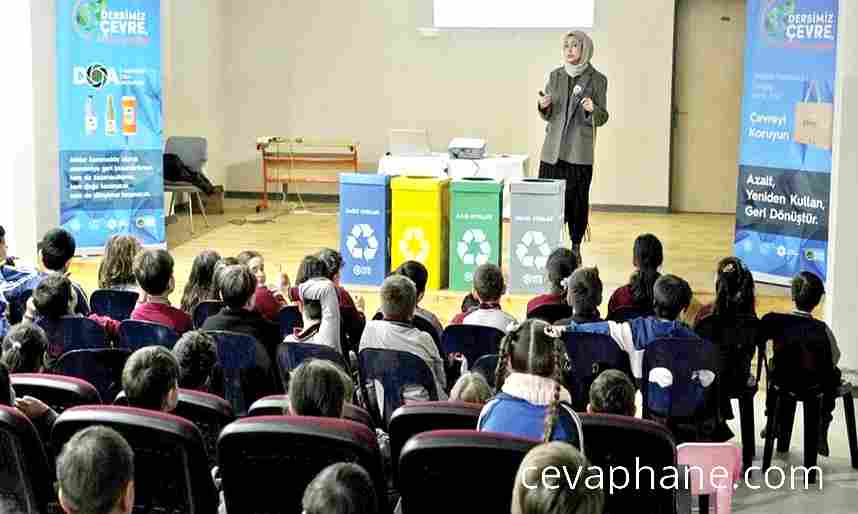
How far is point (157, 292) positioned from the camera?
557 centimetres

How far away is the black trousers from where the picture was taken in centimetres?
984

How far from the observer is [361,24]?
14.6 metres

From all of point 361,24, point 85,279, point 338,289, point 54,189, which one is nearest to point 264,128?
point 361,24

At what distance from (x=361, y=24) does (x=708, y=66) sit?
397cm

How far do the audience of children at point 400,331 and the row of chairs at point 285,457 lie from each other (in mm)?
1389

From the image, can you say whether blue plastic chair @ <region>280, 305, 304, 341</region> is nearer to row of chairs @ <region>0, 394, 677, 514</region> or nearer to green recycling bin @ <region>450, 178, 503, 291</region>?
row of chairs @ <region>0, 394, 677, 514</region>

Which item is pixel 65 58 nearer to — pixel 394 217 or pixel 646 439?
pixel 394 217

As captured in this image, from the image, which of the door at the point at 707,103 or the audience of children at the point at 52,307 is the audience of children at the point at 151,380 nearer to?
the audience of children at the point at 52,307

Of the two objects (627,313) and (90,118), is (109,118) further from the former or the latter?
(627,313)

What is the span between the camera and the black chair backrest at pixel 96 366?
15.3 feet

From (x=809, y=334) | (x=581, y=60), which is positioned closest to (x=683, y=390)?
(x=809, y=334)

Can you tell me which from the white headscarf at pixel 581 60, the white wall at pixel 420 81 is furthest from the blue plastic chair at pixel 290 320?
the white wall at pixel 420 81

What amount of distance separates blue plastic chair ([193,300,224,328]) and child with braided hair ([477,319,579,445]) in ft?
6.77

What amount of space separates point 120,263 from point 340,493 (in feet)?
13.6
